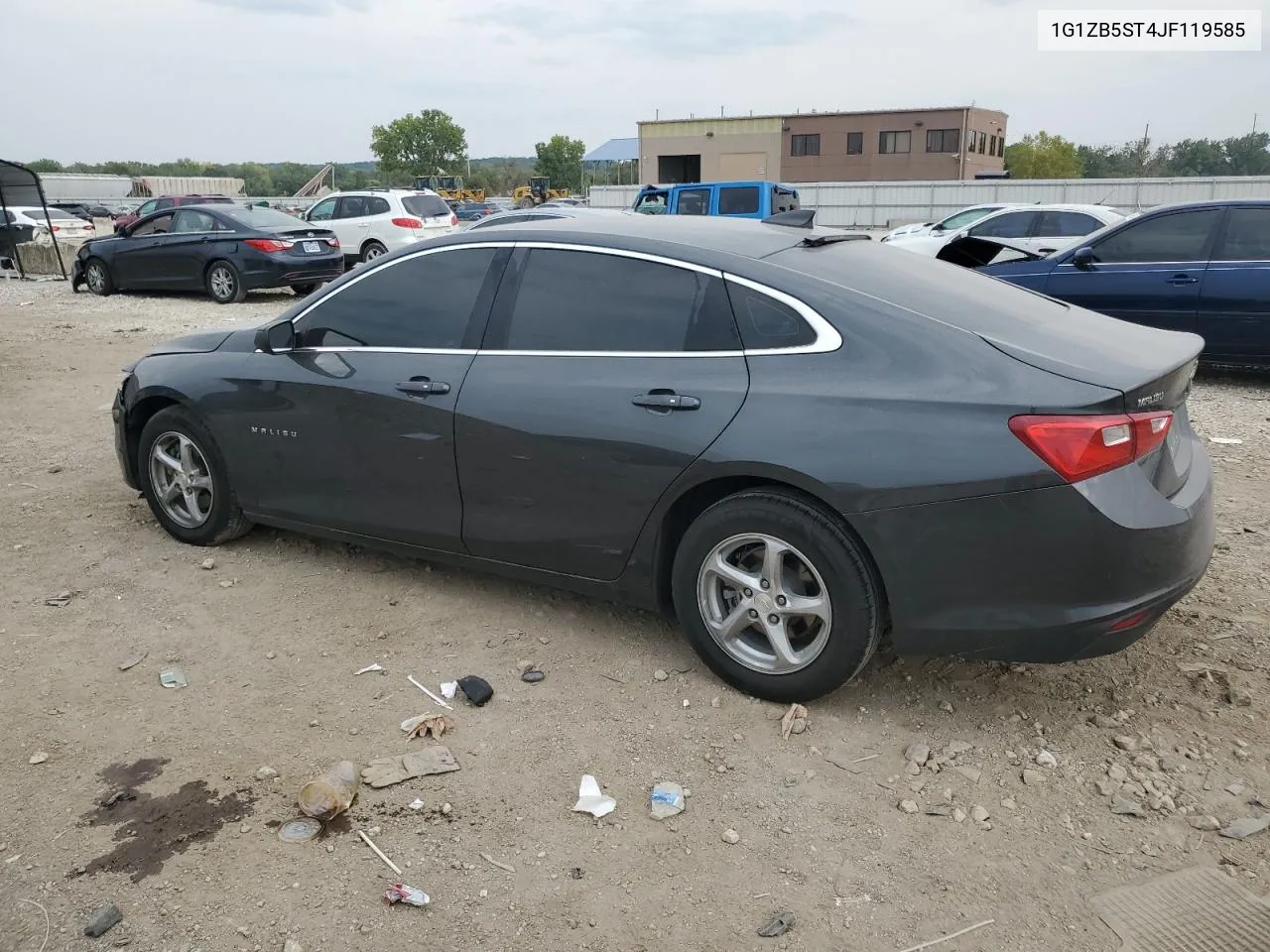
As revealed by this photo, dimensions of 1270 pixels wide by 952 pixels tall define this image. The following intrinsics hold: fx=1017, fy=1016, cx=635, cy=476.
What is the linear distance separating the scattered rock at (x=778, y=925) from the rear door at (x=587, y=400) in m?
1.48

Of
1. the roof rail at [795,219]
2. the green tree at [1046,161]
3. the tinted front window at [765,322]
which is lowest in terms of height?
the green tree at [1046,161]

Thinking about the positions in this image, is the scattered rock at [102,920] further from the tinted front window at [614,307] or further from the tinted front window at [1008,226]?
the tinted front window at [1008,226]

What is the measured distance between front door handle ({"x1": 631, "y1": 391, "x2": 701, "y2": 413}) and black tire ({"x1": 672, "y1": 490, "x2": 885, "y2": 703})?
0.36 m

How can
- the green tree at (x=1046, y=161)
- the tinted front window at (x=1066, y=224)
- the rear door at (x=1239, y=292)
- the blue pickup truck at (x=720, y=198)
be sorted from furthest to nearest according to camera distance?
1. the green tree at (x=1046, y=161)
2. the blue pickup truck at (x=720, y=198)
3. the tinted front window at (x=1066, y=224)
4. the rear door at (x=1239, y=292)

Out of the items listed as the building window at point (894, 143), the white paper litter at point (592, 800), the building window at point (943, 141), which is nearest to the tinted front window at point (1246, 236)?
the white paper litter at point (592, 800)

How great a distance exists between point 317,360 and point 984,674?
3.08 metres

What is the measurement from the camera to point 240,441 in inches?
189

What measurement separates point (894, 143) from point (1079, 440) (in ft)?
231

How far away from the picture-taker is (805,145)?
68.8m

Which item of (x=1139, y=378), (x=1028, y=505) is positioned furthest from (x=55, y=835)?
(x=1139, y=378)

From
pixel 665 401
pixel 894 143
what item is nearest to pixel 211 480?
pixel 665 401

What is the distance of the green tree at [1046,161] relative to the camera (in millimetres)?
76875

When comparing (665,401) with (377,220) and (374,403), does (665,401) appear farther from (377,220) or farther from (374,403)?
(377,220)

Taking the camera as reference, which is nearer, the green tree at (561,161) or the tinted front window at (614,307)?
the tinted front window at (614,307)
